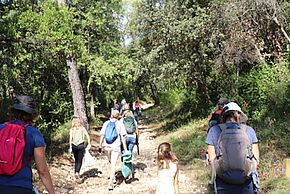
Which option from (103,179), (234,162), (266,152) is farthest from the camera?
(103,179)

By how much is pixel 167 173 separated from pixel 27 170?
6.85ft

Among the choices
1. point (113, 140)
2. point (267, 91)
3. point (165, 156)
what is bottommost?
point (165, 156)

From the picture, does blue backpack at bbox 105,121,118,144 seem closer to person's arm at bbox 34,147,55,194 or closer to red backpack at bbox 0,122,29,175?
person's arm at bbox 34,147,55,194

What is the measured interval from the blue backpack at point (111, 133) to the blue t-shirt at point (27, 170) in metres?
4.69

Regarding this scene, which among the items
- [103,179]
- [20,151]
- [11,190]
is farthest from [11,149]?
[103,179]

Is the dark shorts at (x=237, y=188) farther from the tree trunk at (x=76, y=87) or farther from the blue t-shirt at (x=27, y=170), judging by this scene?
the tree trunk at (x=76, y=87)

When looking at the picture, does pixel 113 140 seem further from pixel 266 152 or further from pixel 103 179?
pixel 266 152

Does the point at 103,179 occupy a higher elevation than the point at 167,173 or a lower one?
lower

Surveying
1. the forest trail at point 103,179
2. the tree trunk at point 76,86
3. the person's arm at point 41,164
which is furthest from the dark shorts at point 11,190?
the tree trunk at point 76,86

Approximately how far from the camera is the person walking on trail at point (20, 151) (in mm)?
2730

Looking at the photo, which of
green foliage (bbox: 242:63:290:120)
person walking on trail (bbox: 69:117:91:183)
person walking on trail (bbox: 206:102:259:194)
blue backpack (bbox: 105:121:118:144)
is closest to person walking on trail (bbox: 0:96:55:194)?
person walking on trail (bbox: 206:102:259:194)

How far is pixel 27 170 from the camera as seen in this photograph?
287cm

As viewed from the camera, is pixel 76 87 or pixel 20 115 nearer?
pixel 20 115

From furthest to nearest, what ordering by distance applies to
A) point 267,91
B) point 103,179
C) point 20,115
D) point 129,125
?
point 267,91 → point 103,179 → point 129,125 → point 20,115
